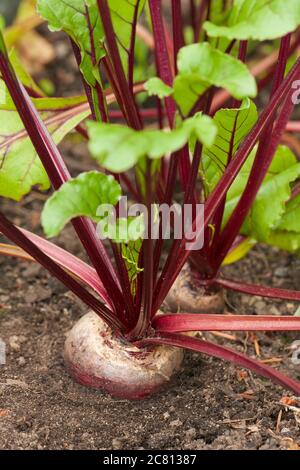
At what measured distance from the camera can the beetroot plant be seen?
110cm

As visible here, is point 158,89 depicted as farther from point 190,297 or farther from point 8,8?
point 8,8

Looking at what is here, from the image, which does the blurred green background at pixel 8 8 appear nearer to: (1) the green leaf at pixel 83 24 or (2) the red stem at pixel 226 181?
(1) the green leaf at pixel 83 24

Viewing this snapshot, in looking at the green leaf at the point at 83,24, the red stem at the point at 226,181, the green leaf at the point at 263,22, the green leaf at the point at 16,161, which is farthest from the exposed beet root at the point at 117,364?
the green leaf at the point at 263,22

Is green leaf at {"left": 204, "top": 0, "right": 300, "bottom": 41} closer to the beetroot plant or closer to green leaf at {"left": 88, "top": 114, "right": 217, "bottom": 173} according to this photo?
the beetroot plant

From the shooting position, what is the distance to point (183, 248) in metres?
1.40

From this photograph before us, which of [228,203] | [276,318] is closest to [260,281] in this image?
[228,203]

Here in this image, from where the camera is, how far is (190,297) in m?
1.70
